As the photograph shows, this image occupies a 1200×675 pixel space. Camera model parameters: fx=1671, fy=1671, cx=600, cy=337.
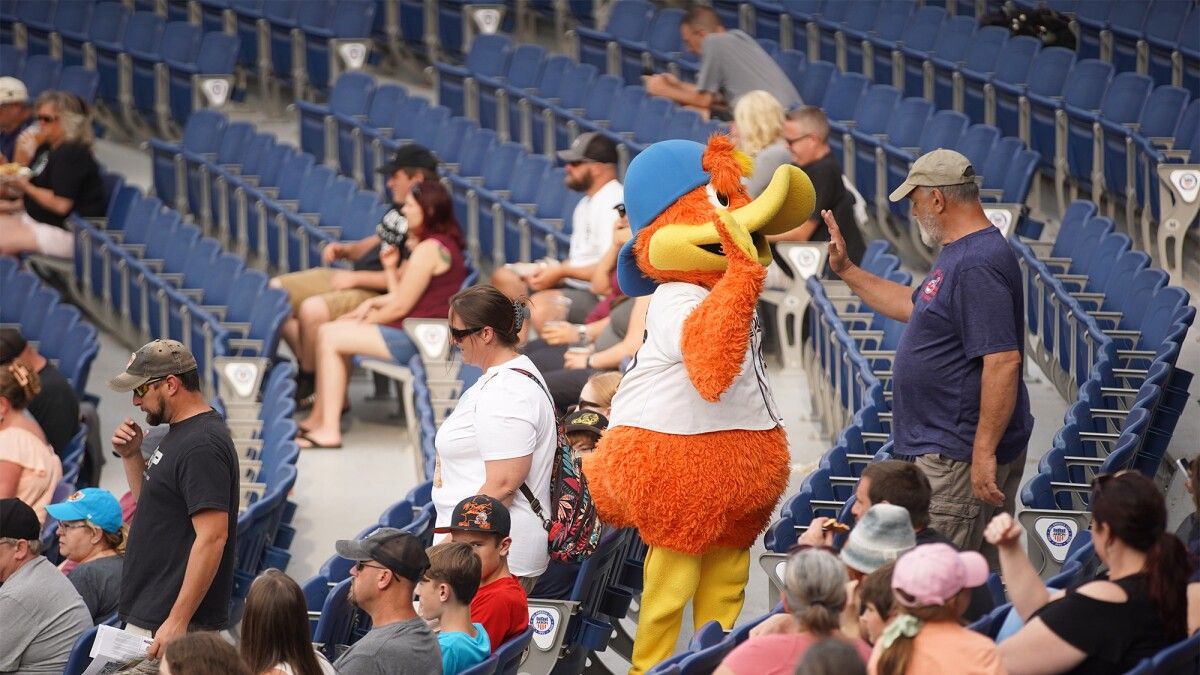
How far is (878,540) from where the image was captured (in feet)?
10.9

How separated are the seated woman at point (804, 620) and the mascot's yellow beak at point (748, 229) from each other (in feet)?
3.78

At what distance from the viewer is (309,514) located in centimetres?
676

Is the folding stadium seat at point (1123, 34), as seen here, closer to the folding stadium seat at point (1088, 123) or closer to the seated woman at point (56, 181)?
the folding stadium seat at point (1088, 123)

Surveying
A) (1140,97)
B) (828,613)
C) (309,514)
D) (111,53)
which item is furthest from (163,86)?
(828,613)

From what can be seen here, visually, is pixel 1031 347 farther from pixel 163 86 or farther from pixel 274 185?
pixel 163 86

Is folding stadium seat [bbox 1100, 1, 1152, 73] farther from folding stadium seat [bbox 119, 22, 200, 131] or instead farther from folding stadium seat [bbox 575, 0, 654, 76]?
folding stadium seat [bbox 119, 22, 200, 131]

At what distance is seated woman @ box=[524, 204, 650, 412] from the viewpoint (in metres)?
5.84

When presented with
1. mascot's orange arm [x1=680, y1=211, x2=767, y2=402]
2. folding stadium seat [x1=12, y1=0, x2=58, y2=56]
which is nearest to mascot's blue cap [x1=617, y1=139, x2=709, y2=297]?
mascot's orange arm [x1=680, y1=211, x2=767, y2=402]

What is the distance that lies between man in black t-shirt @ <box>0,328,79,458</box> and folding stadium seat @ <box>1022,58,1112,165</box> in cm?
487

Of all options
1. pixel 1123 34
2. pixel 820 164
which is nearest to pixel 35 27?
pixel 820 164

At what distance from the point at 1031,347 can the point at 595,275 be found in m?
1.86

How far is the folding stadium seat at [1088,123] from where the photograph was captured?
8.20 meters

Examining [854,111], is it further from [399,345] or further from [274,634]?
[274,634]

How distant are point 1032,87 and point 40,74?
6524mm
